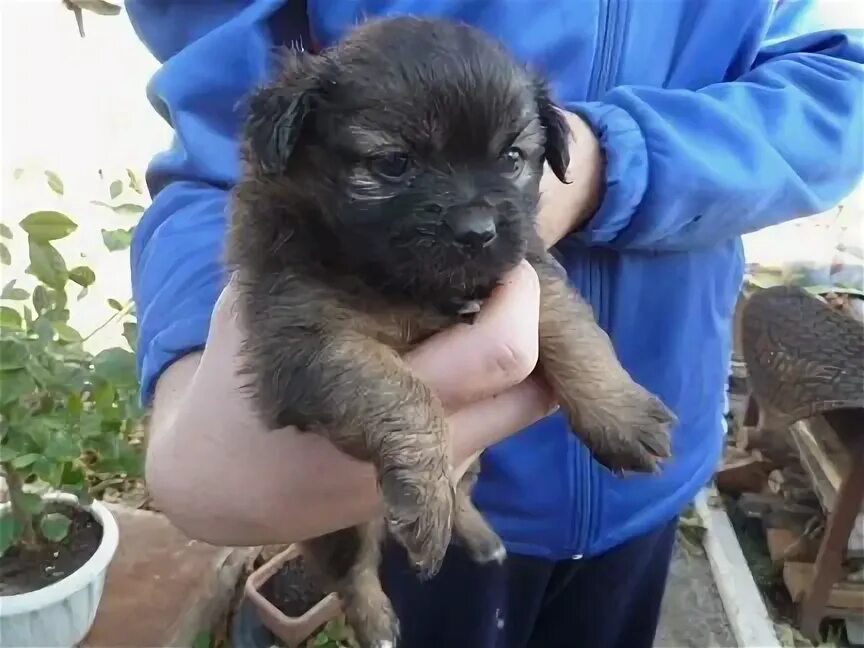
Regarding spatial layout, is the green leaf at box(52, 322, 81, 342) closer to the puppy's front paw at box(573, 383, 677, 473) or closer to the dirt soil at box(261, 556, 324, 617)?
the dirt soil at box(261, 556, 324, 617)

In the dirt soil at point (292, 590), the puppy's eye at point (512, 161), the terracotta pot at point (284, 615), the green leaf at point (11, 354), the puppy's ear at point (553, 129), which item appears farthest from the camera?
the dirt soil at point (292, 590)

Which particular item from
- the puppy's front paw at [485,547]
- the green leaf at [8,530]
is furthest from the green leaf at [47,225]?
the puppy's front paw at [485,547]

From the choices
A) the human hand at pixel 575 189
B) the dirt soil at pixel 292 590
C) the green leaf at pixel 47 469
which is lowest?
the dirt soil at pixel 292 590

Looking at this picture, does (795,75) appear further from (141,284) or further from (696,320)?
(141,284)

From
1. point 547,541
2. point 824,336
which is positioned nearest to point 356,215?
point 547,541

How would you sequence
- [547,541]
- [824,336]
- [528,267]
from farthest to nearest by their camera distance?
[824,336] < [547,541] < [528,267]

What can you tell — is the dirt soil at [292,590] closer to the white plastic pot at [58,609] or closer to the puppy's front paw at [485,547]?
the white plastic pot at [58,609]

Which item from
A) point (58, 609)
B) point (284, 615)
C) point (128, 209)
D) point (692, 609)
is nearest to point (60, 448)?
point (58, 609)
